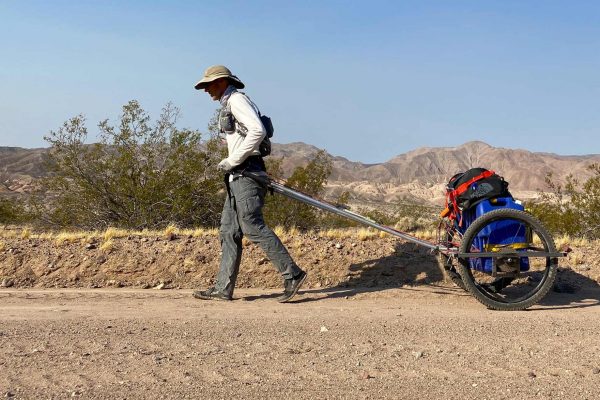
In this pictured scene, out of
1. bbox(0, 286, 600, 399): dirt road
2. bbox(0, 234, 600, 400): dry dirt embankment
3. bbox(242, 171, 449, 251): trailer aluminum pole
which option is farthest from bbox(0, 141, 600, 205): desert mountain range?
bbox(0, 286, 600, 399): dirt road

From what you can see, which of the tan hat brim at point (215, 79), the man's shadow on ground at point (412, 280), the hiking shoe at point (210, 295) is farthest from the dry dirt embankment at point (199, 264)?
the tan hat brim at point (215, 79)

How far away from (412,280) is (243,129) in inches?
116

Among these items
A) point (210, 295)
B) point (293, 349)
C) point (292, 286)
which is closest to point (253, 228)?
point (292, 286)

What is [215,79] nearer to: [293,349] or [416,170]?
[293,349]

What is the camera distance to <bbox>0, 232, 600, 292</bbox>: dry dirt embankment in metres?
7.66

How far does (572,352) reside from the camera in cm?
438

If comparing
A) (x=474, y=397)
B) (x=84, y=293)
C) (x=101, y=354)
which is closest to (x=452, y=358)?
(x=474, y=397)

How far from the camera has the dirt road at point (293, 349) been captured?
3.52 metres

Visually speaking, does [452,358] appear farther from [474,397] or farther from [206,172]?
[206,172]

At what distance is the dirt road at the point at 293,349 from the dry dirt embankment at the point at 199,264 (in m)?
1.20

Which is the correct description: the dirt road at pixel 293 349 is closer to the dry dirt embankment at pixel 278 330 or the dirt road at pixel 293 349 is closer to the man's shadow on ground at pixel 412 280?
the dry dirt embankment at pixel 278 330

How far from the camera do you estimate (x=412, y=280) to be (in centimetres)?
762

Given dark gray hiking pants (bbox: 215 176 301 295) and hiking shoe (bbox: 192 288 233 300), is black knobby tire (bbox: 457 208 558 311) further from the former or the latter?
hiking shoe (bbox: 192 288 233 300)

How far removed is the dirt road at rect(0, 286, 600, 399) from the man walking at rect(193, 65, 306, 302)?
12.4 inches
